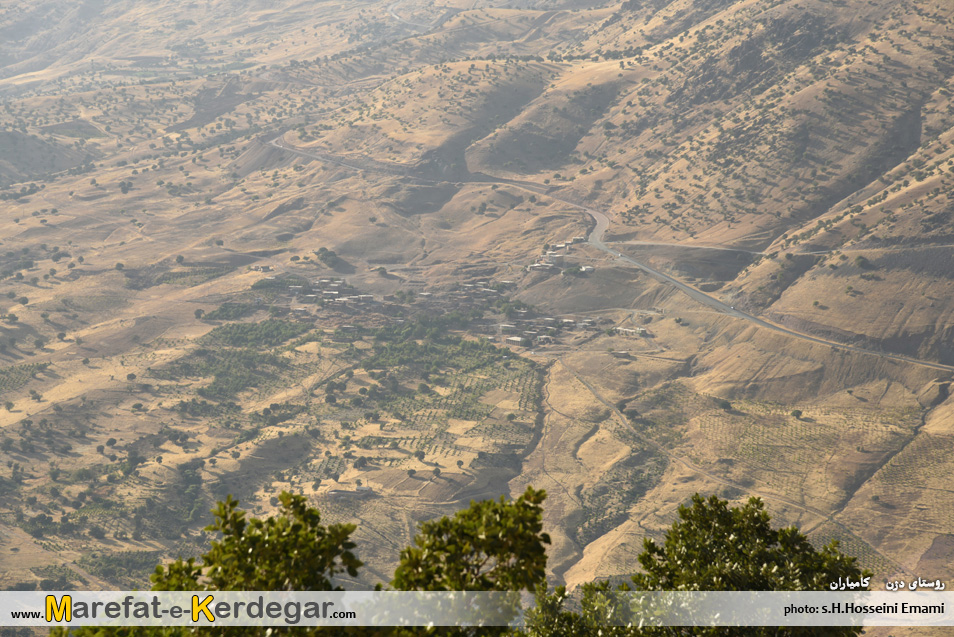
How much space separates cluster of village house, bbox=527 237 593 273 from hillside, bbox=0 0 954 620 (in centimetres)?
78

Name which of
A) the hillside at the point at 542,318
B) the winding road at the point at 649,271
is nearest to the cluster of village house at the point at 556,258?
the hillside at the point at 542,318

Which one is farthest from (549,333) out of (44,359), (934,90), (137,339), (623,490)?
(934,90)

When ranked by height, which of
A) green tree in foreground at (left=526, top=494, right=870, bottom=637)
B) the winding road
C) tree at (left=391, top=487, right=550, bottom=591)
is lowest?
the winding road

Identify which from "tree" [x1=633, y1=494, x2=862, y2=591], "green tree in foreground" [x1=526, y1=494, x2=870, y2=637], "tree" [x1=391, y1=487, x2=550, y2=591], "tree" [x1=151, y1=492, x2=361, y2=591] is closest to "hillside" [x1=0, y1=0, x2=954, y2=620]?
"green tree in foreground" [x1=526, y1=494, x2=870, y2=637]

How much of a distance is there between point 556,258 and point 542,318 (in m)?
16.8

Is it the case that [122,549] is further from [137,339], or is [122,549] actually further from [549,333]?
[549,333]

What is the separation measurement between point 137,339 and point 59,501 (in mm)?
45327

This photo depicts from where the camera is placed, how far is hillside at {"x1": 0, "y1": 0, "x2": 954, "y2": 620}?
297ft

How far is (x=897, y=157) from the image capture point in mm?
147625

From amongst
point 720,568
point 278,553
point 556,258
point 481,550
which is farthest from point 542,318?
point 278,553

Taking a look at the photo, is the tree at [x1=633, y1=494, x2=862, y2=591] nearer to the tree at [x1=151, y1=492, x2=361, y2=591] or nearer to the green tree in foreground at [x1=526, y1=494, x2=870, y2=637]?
the green tree in foreground at [x1=526, y1=494, x2=870, y2=637]

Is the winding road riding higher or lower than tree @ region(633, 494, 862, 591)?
lower

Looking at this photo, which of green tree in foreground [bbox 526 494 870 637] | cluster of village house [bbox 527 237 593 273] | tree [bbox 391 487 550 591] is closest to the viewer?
tree [bbox 391 487 550 591]

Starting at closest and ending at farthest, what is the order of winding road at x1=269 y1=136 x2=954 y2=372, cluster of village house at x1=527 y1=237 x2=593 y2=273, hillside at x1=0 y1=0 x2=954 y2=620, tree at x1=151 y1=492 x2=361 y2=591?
tree at x1=151 y1=492 x2=361 y2=591 → hillside at x1=0 y1=0 x2=954 y2=620 → winding road at x1=269 y1=136 x2=954 y2=372 → cluster of village house at x1=527 y1=237 x2=593 y2=273
